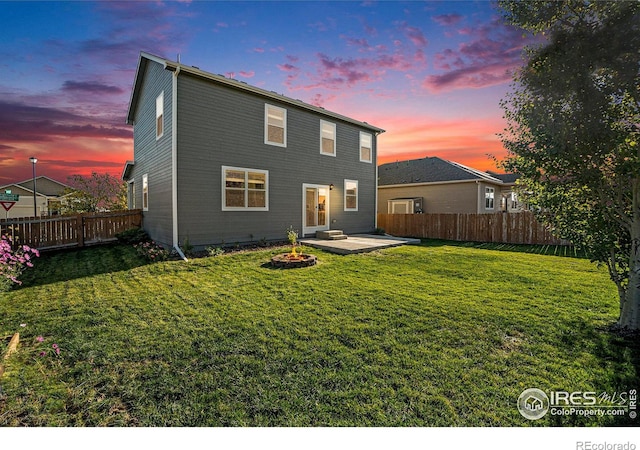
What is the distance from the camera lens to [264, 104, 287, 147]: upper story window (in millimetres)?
10352

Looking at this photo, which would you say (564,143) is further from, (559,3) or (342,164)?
(342,164)

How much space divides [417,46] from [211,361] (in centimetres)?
595

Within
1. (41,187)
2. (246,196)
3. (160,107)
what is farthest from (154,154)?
(41,187)

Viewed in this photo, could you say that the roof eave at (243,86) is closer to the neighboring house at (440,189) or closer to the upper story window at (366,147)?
the upper story window at (366,147)

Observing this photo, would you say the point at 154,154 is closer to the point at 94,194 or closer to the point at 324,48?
the point at 324,48

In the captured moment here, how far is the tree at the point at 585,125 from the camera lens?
118 inches

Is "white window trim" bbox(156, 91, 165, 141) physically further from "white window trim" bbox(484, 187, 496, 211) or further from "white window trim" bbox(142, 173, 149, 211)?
"white window trim" bbox(484, 187, 496, 211)

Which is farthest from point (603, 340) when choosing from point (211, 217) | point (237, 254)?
point (211, 217)

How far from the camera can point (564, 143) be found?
126 inches

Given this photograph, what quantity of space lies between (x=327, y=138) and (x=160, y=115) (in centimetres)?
653

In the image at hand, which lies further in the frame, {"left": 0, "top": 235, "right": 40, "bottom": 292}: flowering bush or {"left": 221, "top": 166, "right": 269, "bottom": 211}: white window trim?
{"left": 221, "top": 166, "right": 269, "bottom": 211}: white window trim

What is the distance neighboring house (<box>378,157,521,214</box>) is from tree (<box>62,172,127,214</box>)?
1965 centimetres

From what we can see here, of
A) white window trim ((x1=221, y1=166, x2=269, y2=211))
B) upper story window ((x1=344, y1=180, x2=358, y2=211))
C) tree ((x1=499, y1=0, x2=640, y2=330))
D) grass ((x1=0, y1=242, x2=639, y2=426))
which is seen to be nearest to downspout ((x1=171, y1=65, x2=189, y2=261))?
white window trim ((x1=221, y1=166, x2=269, y2=211))

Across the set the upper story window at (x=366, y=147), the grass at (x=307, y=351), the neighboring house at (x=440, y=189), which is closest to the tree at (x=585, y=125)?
the grass at (x=307, y=351)
